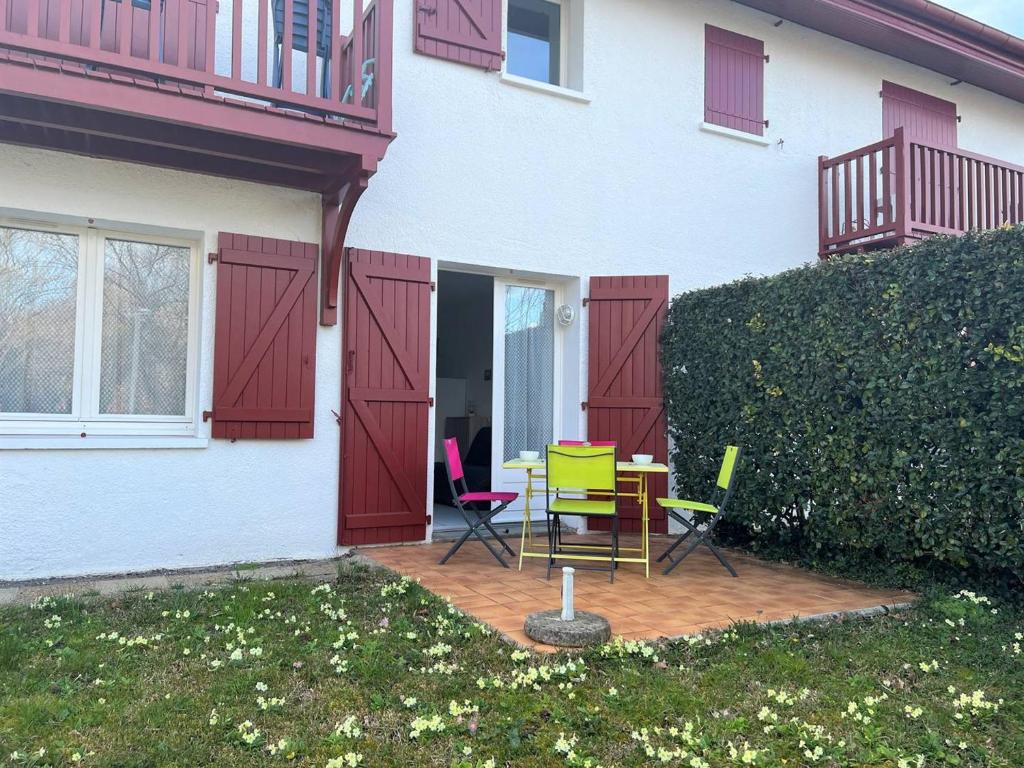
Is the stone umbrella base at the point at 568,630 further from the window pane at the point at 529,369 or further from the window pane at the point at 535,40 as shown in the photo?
the window pane at the point at 535,40

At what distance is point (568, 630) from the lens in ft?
10.5

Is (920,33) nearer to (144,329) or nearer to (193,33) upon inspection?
(193,33)

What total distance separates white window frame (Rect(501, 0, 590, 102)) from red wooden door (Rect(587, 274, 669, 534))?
5.33 feet

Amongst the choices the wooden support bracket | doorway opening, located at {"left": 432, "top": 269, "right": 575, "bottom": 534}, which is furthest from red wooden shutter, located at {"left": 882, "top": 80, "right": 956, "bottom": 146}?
the wooden support bracket

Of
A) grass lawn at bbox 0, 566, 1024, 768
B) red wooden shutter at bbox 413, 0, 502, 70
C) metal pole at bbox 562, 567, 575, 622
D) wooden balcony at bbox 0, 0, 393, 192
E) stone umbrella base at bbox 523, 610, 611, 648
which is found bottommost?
grass lawn at bbox 0, 566, 1024, 768

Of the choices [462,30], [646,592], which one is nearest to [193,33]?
[462,30]

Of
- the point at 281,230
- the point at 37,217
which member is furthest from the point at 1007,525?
the point at 37,217

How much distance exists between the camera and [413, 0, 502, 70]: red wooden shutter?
5.65 meters

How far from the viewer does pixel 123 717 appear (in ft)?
8.17

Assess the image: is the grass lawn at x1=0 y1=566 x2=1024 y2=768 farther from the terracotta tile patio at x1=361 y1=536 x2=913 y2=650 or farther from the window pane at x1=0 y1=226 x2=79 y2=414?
the window pane at x1=0 y1=226 x2=79 y2=414

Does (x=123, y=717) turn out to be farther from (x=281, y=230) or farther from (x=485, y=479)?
(x=485, y=479)

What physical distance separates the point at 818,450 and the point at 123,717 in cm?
402


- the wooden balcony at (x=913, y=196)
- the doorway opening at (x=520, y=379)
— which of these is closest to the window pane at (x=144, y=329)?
the doorway opening at (x=520, y=379)

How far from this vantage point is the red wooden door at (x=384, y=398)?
5258 mm
